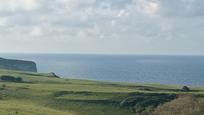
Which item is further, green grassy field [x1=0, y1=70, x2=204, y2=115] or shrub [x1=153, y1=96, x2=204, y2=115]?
green grassy field [x1=0, y1=70, x2=204, y2=115]

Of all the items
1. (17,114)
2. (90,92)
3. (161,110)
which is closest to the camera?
(17,114)

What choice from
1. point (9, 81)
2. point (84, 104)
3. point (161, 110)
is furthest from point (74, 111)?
point (9, 81)

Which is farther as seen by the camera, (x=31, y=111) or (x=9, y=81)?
(x=9, y=81)

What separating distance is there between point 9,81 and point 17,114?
58147 mm

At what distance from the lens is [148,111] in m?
85.5

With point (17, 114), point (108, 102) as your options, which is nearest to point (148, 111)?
point (108, 102)

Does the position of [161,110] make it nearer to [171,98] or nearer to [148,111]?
[148,111]

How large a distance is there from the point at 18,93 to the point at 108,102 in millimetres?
23510

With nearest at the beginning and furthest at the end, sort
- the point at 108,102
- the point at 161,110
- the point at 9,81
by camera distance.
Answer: the point at 161,110, the point at 108,102, the point at 9,81

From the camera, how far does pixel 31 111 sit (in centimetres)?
7600

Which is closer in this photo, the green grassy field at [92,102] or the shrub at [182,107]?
the shrub at [182,107]

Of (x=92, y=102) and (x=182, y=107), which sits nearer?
(x=182, y=107)

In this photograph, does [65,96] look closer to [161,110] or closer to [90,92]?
[90,92]

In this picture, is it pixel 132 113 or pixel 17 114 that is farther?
pixel 132 113
